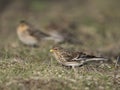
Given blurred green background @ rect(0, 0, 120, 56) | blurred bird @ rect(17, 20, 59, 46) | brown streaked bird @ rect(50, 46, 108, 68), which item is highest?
blurred green background @ rect(0, 0, 120, 56)

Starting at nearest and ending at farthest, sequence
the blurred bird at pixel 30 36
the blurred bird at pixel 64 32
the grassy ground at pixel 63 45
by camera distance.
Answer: the grassy ground at pixel 63 45 → the blurred bird at pixel 30 36 → the blurred bird at pixel 64 32

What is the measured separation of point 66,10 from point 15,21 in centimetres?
354

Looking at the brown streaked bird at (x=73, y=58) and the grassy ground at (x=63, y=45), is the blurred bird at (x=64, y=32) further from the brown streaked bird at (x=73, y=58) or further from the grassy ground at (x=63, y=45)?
the brown streaked bird at (x=73, y=58)

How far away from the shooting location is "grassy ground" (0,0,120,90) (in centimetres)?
1007

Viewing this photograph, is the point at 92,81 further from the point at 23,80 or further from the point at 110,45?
the point at 110,45

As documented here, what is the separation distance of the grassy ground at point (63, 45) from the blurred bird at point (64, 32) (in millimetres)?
298

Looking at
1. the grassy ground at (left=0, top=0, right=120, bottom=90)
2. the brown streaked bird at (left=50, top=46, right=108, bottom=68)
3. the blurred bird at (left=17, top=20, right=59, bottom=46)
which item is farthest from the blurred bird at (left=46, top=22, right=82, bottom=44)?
the brown streaked bird at (left=50, top=46, right=108, bottom=68)

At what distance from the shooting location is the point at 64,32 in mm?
19812

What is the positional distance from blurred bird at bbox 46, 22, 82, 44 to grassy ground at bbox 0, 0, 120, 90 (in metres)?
0.30

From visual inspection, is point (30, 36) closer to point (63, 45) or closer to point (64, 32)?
point (63, 45)

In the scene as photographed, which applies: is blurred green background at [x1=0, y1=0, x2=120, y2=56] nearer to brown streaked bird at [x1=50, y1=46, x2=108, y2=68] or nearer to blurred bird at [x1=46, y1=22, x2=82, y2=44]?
blurred bird at [x1=46, y1=22, x2=82, y2=44]

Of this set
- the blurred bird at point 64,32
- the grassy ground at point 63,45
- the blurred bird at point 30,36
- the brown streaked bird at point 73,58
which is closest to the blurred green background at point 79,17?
the grassy ground at point 63,45

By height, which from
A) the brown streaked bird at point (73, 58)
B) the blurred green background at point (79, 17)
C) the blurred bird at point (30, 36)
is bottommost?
the brown streaked bird at point (73, 58)

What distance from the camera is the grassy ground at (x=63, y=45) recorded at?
33.0 feet
